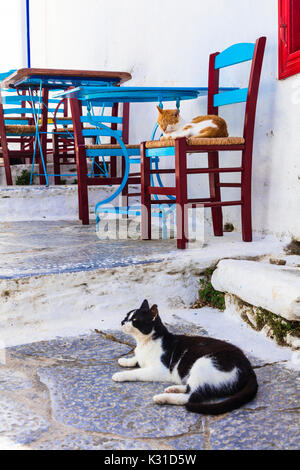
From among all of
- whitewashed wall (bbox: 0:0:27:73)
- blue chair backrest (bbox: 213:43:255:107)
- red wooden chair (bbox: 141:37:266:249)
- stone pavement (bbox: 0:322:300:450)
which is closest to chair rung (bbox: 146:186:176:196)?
red wooden chair (bbox: 141:37:266:249)

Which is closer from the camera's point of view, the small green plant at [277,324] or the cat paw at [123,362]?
the cat paw at [123,362]

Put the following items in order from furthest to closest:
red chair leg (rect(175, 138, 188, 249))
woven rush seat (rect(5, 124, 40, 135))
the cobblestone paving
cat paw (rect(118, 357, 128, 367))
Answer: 1. woven rush seat (rect(5, 124, 40, 135))
2. red chair leg (rect(175, 138, 188, 249))
3. the cobblestone paving
4. cat paw (rect(118, 357, 128, 367))

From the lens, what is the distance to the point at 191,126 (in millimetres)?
3258

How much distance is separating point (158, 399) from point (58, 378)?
1.36ft

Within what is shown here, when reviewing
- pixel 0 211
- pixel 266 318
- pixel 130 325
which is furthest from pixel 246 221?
pixel 0 211

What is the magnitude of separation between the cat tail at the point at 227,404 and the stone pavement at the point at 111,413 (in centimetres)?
2

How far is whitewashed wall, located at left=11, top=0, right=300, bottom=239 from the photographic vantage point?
329 cm

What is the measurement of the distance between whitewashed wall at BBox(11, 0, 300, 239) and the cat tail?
1659mm

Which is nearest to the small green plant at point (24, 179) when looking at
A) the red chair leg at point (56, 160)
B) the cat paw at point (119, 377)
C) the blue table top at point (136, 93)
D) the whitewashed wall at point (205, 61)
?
the red chair leg at point (56, 160)

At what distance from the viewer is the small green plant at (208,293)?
2815 millimetres

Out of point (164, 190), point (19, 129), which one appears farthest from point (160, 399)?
point (19, 129)

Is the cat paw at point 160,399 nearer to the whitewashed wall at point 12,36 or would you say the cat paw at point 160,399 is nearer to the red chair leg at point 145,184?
the red chair leg at point 145,184

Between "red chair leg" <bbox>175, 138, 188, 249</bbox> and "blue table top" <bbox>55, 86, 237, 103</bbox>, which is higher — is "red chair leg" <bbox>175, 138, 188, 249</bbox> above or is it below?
below

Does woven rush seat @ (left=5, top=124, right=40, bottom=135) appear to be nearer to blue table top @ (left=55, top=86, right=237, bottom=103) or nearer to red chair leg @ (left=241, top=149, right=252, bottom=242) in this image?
blue table top @ (left=55, top=86, right=237, bottom=103)
